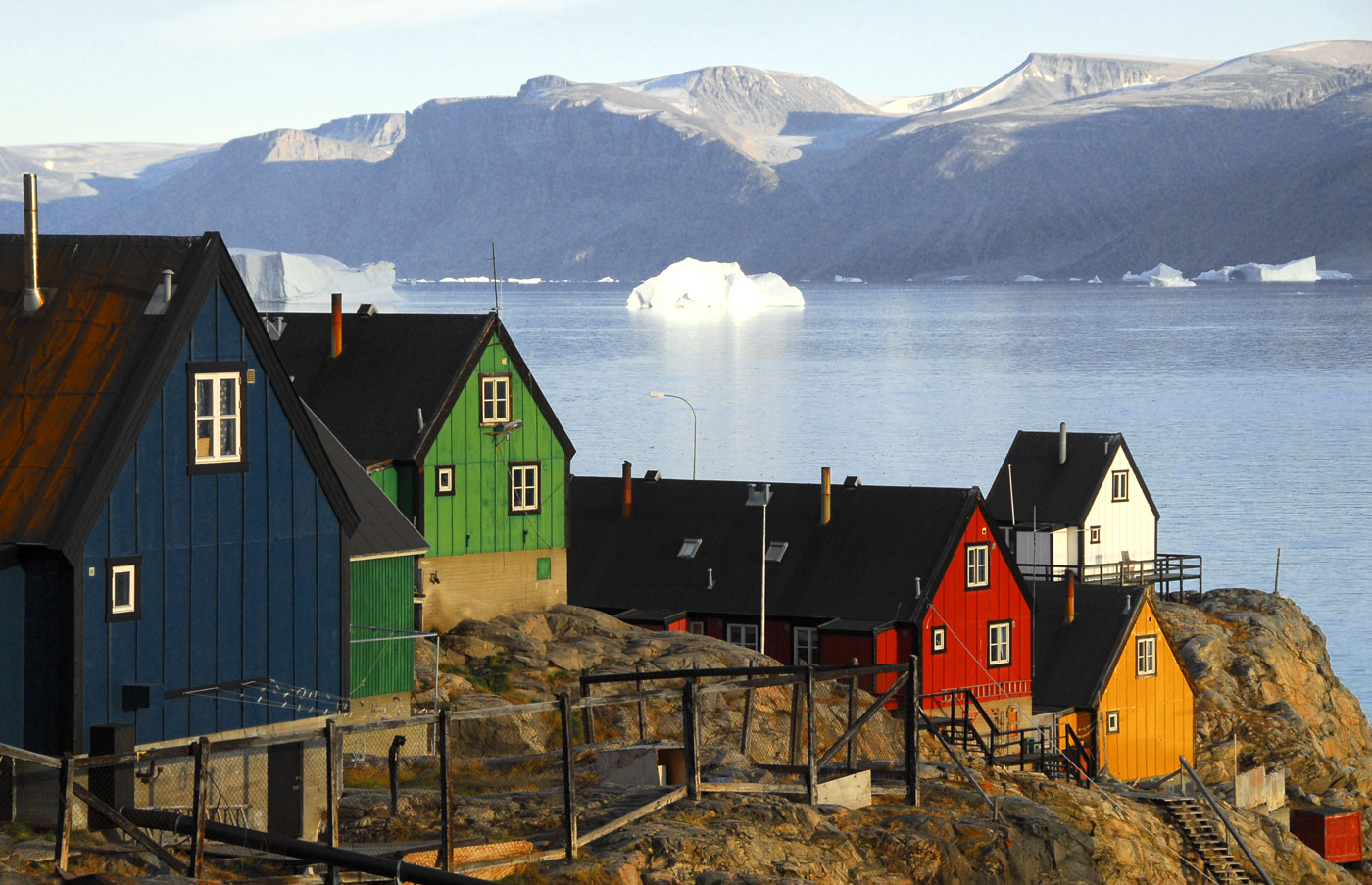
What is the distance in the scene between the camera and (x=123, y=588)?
80.3 ft

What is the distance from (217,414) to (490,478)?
1815cm

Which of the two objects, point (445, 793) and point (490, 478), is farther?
point (490, 478)

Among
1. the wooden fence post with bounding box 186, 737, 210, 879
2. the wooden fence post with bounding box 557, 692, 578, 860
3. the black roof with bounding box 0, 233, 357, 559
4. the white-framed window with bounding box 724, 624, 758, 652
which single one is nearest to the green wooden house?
the white-framed window with bounding box 724, 624, 758, 652

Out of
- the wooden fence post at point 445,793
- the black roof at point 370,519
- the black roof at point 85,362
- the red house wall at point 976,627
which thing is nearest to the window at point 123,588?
the black roof at point 85,362

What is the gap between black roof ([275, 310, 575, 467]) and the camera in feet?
139

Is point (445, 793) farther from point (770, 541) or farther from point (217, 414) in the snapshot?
point (770, 541)

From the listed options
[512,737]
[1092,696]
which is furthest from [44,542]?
[1092,696]

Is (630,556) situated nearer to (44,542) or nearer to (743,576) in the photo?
(743,576)

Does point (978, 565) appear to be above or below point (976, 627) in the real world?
above

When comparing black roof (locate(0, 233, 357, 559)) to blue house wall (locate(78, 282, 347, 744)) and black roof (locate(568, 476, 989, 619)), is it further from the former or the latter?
black roof (locate(568, 476, 989, 619))

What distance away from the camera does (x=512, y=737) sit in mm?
34656

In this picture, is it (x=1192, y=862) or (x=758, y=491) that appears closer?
(x=1192, y=862)

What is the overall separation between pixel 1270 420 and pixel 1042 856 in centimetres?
14856

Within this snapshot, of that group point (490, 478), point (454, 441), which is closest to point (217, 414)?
point (454, 441)
